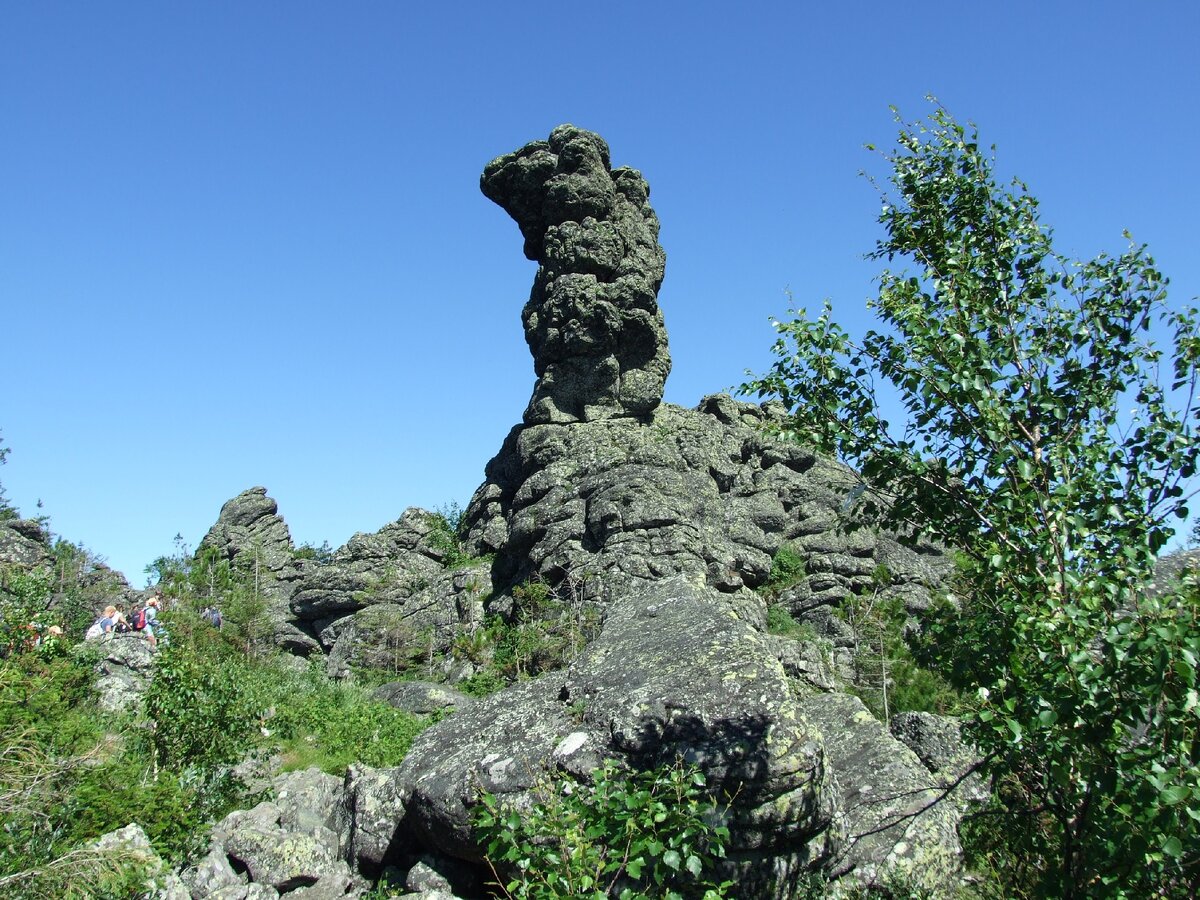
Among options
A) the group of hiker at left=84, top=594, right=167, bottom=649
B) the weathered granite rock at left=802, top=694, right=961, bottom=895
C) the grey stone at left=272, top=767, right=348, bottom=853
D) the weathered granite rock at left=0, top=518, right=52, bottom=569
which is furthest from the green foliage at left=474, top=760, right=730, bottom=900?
the weathered granite rock at left=0, top=518, right=52, bottom=569

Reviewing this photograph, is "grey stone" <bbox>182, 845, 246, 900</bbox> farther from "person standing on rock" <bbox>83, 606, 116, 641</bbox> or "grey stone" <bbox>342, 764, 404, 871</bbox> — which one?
"person standing on rock" <bbox>83, 606, 116, 641</bbox>

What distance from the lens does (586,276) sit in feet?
127

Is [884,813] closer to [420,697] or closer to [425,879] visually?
[425,879]

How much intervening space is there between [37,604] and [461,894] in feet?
56.1

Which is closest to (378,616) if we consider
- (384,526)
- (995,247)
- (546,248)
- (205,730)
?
(384,526)

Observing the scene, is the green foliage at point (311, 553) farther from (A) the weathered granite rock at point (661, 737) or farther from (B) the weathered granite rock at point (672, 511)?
(A) the weathered granite rock at point (661, 737)

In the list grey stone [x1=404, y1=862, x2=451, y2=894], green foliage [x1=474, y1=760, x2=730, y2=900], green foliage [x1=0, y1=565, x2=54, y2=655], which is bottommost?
grey stone [x1=404, y1=862, x2=451, y2=894]

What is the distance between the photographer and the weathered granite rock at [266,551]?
34.5 meters

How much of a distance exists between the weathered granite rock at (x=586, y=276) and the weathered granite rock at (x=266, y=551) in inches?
514

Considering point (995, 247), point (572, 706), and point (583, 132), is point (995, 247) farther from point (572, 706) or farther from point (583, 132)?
point (583, 132)

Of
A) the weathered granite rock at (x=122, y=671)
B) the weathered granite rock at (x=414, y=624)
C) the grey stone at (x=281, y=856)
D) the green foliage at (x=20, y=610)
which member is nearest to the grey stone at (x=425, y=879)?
the grey stone at (x=281, y=856)

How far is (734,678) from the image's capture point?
843 cm

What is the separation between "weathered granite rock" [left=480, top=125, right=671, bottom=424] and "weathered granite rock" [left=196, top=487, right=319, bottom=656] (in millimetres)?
13053

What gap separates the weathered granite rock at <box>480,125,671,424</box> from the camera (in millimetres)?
38062
